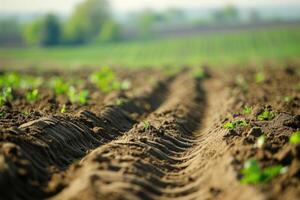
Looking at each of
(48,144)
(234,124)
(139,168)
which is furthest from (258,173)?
(48,144)

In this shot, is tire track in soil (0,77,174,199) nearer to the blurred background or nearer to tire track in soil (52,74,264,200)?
tire track in soil (52,74,264,200)

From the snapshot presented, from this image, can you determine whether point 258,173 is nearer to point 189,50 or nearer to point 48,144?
point 48,144

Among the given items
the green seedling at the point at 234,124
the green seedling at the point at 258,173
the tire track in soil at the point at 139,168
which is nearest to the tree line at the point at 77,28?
the tire track in soil at the point at 139,168

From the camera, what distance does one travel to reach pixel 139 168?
7285 mm

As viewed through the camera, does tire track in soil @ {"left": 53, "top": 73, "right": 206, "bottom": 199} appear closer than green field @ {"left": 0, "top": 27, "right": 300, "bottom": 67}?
Yes

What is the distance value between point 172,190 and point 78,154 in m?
2.37

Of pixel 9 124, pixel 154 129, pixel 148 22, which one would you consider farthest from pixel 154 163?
pixel 148 22

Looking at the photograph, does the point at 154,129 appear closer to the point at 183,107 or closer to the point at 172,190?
the point at 172,190

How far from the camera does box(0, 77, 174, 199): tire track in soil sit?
655 cm

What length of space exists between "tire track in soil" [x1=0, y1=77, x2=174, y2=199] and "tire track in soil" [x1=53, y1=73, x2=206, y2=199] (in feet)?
1.43

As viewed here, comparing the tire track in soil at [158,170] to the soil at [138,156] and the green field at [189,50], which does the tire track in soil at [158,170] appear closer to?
the soil at [138,156]

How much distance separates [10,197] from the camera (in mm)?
6141

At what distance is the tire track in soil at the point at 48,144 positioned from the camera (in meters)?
6.55

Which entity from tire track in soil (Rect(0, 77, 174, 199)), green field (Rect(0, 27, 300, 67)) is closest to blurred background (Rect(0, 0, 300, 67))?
green field (Rect(0, 27, 300, 67))
